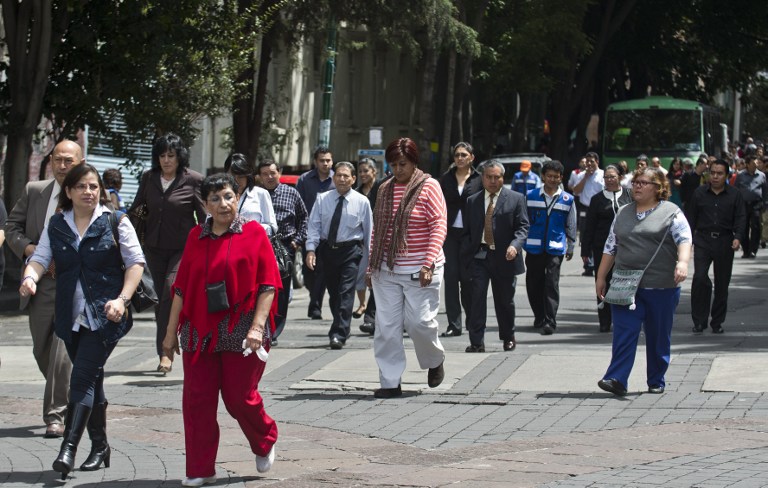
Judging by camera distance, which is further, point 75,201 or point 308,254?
point 308,254

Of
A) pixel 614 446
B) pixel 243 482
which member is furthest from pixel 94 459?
pixel 614 446

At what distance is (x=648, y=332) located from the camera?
414 inches

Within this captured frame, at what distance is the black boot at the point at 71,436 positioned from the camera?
25.1ft

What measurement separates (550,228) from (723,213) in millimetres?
1686

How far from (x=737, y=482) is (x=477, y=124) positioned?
51792 millimetres

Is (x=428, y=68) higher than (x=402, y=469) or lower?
higher

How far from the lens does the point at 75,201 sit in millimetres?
8070

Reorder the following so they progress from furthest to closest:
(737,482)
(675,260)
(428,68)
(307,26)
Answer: (428,68)
(307,26)
(675,260)
(737,482)

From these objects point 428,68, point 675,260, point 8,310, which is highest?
point 428,68

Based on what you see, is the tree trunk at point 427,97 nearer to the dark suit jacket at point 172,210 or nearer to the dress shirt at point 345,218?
the dress shirt at point 345,218

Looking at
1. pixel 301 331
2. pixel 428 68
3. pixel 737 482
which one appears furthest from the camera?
pixel 428 68

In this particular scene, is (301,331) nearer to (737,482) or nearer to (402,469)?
(402,469)

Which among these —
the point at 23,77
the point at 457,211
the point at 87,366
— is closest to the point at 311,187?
the point at 457,211

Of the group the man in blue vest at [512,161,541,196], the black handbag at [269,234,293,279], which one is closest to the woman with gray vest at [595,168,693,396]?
the black handbag at [269,234,293,279]
